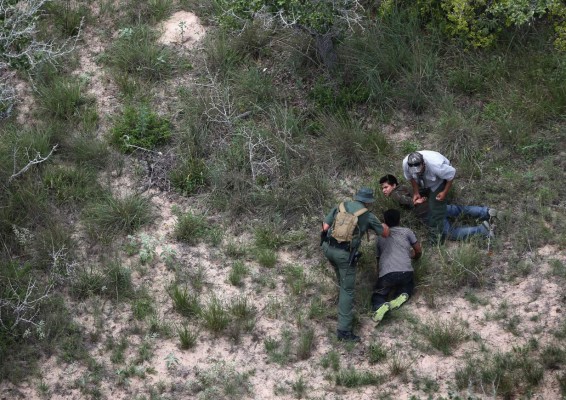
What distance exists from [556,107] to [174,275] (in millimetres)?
5077

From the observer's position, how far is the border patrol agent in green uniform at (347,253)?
1004 centimetres

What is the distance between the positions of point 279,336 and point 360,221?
1.53 metres

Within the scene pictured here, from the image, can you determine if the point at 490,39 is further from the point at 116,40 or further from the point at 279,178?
the point at 116,40

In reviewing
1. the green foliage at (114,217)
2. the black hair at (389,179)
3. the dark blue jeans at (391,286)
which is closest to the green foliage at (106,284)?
the green foliage at (114,217)

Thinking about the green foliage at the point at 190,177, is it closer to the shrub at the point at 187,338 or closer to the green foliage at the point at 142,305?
the green foliage at the point at 142,305

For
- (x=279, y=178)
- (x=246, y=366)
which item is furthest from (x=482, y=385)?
(x=279, y=178)

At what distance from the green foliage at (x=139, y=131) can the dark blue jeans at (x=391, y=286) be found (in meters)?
3.53

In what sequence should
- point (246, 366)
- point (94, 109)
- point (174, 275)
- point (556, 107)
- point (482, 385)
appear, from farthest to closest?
point (94, 109) → point (556, 107) → point (174, 275) → point (246, 366) → point (482, 385)

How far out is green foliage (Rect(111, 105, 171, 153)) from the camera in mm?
12031

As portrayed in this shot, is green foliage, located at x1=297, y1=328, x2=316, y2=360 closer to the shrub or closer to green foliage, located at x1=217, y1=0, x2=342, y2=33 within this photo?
the shrub

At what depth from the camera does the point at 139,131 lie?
12.1 meters

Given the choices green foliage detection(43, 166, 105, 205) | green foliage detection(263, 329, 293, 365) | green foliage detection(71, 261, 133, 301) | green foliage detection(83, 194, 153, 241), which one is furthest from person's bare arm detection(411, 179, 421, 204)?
green foliage detection(43, 166, 105, 205)

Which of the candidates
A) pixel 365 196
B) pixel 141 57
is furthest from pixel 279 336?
pixel 141 57

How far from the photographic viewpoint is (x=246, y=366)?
32.9 feet
